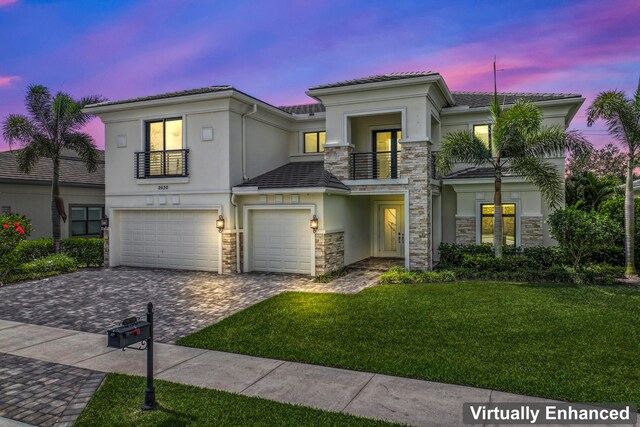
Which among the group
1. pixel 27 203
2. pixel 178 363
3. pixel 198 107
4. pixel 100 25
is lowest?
pixel 178 363

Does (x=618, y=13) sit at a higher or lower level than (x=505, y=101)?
higher

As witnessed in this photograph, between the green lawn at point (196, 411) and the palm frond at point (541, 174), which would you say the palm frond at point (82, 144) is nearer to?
the green lawn at point (196, 411)

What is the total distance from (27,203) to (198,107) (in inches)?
434

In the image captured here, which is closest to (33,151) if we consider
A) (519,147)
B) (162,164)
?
(162,164)

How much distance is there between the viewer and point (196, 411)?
4.66m

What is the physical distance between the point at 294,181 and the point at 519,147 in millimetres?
7138

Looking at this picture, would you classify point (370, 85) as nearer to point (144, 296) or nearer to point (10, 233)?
point (144, 296)

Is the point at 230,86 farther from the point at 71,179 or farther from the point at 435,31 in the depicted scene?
the point at 71,179

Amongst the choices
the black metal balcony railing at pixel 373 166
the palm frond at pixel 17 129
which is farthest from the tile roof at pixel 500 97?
the palm frond at pixel 17 129

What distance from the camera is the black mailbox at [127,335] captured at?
170 inches

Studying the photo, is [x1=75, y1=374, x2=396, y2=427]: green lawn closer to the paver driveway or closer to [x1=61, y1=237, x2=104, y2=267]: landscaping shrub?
the paver driveway

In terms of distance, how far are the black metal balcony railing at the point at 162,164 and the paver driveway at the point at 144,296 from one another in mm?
3583

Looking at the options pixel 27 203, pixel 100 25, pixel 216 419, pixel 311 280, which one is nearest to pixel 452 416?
pixel 216 419

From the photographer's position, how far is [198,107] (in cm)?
1464
